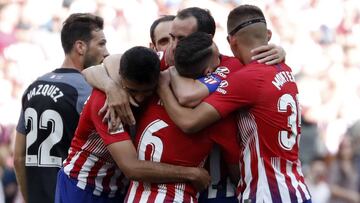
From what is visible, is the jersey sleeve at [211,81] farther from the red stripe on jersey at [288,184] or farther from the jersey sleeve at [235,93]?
the red stripe on jersey at [288,184]

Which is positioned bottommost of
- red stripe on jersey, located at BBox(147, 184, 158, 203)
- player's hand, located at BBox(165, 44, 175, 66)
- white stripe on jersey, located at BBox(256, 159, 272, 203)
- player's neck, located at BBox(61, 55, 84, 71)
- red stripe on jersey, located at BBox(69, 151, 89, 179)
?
red stripe on jersey, located at BBox(147, 184, 158, 203)

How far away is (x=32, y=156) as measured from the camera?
313 inches

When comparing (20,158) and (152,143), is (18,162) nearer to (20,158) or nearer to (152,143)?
(20,158)

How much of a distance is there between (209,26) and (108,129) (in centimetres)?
91

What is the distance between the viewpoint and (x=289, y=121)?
257 inches

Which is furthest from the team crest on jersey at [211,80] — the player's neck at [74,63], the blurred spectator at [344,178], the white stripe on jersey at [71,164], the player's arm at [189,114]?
the blurred spectator at [344,178]

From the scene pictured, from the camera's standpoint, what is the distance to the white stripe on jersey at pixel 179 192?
21.0 feet

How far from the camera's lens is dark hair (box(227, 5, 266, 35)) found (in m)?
6.55

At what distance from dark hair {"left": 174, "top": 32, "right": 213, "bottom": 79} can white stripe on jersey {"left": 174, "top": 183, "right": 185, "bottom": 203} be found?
688 mm

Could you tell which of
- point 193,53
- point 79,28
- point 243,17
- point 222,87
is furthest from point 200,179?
point 79,28

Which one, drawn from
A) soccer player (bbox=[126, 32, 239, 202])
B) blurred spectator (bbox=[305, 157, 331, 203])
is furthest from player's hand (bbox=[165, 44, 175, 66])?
blurred spectator (bbox=[305, 157, 331, 203])

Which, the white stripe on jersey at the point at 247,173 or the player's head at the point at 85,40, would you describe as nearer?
the white stripe on jersey at the point at 247,173

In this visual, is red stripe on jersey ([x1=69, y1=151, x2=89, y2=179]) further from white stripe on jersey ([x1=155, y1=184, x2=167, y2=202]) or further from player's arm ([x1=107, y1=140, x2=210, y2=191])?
white stripe on jersey ([x1=155, y1=184, x2=167, y2=202])

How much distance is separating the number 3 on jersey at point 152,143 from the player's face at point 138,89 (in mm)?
173
